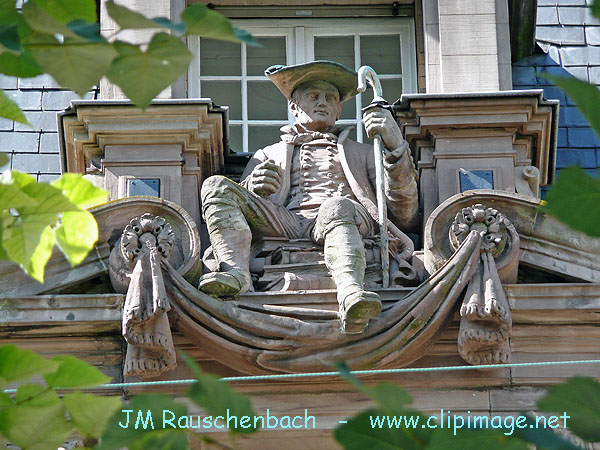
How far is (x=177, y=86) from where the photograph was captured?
11.0 m

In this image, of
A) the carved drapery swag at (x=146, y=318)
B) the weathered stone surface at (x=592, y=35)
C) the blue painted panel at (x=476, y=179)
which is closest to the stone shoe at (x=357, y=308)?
the carved drapery swag at (x=146, y=318)

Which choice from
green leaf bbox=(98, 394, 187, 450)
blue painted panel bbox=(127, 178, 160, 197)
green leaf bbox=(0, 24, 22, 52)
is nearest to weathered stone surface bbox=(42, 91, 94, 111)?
blue painted panel bbox=(127, 178, 160, 197)

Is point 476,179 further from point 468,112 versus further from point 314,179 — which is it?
point 314,179

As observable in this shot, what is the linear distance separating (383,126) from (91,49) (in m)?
5.36

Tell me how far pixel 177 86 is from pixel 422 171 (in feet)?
6.29

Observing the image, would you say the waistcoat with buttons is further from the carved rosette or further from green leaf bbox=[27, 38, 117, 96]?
green leaf bbox=[27, 38, 117, 96]

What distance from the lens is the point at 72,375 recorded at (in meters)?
4.57

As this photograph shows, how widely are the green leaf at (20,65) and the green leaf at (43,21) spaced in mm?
146

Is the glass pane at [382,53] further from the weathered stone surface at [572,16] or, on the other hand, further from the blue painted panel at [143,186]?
the blue painted panel at [143,186]

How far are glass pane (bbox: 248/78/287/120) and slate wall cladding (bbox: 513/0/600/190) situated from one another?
1.90 meters


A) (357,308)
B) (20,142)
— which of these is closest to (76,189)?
(357,308)

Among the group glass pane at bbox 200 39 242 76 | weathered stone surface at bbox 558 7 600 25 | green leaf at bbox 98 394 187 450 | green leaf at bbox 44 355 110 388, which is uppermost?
weathered stone surface at bbox 558 7 600 25

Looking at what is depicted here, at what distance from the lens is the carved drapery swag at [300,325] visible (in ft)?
29.7

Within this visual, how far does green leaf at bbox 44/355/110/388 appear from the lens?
179 inches
